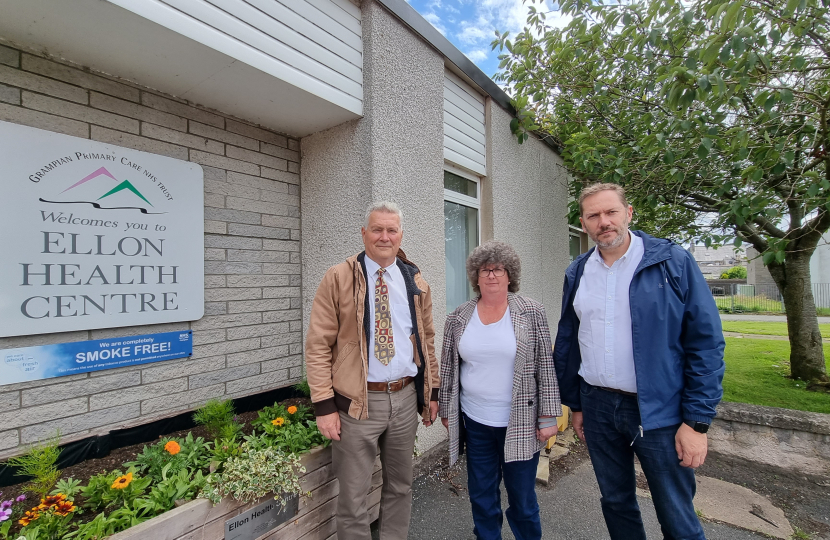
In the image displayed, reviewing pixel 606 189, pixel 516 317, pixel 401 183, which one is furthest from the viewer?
pixel 401 183

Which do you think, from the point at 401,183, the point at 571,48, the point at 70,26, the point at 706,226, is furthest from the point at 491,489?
the point at 706,226

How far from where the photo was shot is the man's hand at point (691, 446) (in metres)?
1.70

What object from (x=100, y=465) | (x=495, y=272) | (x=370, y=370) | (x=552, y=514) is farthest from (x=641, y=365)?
(x=100, y=465)

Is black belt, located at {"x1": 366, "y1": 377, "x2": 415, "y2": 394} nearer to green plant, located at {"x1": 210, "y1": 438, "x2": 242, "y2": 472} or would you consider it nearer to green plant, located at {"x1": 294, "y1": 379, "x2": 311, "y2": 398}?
green plant, located at {"x1": 210, "y1": 438, "x2": 242, "y2": 472}

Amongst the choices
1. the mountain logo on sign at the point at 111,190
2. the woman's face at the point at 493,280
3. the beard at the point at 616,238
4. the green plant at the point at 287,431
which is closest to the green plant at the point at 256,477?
the green plant at the point at 287,431

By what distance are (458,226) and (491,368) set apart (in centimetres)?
244

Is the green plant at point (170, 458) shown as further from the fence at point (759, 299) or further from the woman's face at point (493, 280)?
the fence at point (759, 299)

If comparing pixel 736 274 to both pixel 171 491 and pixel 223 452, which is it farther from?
pixel 171 491

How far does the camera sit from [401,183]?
10.3ft

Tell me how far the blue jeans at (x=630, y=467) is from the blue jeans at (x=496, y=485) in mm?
370

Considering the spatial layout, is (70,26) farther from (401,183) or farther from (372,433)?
(372,433)

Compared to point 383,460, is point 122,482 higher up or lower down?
higher up

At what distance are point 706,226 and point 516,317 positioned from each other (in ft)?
13.6

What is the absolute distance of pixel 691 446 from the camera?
67.2 inches
